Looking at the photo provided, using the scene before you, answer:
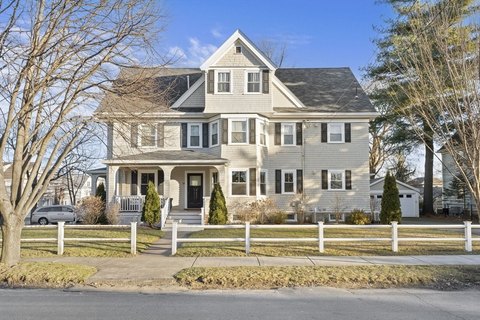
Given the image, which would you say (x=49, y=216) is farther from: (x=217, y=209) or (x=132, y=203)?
(x=217, y=209)

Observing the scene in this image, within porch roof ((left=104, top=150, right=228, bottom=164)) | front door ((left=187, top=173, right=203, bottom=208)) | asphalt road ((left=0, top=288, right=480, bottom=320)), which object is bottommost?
asphalt road ((left=0, top=288, right=480, bottom=320))

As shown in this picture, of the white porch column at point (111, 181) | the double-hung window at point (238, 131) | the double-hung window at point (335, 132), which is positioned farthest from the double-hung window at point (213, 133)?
the double-hung window at point (335, 132)

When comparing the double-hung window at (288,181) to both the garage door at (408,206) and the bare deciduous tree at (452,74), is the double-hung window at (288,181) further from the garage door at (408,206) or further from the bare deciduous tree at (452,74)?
the bare deciduous tree at (452,74)

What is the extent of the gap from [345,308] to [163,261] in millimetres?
6024

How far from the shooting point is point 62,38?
9945 millimetres

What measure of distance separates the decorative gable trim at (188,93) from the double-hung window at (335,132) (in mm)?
8341

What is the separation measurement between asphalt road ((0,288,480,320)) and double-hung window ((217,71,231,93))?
57.6ft

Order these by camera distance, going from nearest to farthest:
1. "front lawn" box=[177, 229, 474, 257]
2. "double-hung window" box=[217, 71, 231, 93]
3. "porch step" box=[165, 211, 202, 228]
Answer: "front lawn" box=[177, 229, 474, 257] → "porch step" box=[165, 211, 202, 228] → "double-hung window" box=[217, 71, 231, 93]

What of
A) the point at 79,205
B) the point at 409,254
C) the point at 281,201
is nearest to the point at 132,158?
the point at 79,205

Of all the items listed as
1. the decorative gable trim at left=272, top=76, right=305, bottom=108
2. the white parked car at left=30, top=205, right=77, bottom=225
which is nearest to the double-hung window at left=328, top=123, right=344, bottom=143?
the decorative gable trim at left=272, top=76, right=305, bottom=108

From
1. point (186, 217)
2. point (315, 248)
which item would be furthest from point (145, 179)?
point (315, 248)

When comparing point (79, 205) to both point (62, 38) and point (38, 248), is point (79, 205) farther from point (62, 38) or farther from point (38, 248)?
point (62, 38)

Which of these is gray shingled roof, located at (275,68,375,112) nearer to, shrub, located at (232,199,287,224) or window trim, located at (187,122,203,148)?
window trim, located at (187,122,203,148)

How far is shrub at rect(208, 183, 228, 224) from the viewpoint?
21.6 metres
